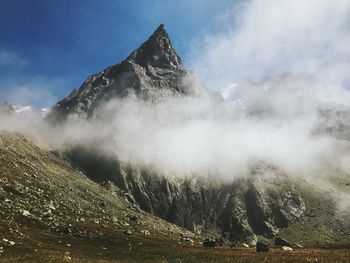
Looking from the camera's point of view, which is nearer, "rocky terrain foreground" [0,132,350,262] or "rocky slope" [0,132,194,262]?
"rocky terrain foreground" [0,132,350,262]

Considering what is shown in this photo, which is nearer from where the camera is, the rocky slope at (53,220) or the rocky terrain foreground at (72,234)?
the rocky terrain foreground at (72,234)

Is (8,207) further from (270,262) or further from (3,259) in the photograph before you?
(270,262)

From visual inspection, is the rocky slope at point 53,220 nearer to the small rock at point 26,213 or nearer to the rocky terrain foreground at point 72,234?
the rocky terrain foreground at point 72,234

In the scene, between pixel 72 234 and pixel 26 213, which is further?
pixel 26 213

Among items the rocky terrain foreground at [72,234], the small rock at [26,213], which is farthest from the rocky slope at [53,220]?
the small rock at [26,213]

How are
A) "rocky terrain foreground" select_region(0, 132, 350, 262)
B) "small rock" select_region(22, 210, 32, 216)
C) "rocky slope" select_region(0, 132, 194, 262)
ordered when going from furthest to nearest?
"small rock" select_region(22, 210, 32, 216) → "rocky slope" select_region(0, 132, 194, 262) → "rocky terrain foreground" select_region(0, 132, 350, 262)

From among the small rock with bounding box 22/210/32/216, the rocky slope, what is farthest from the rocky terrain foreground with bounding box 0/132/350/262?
the small rock with bounding box 22/210/32/216

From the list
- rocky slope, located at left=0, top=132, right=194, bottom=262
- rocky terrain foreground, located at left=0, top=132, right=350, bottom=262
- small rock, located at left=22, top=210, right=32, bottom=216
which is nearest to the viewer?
rocky terrain foreground, located at left=0, top=132, right=350, bottom=262

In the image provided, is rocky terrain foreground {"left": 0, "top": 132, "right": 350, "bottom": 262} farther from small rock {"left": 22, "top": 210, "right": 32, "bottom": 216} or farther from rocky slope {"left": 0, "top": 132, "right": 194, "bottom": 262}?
small rock {"left": 22, "top": 210, "right": 32, "bottom": 216}

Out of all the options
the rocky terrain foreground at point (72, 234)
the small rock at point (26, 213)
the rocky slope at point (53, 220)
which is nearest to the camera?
the rocky terrain foreground at point (72, 234)

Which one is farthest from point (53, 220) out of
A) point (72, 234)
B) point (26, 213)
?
point (72, 234)

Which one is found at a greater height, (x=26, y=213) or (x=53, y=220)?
(x=53, y=220)

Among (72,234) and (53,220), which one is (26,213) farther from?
(72,234)

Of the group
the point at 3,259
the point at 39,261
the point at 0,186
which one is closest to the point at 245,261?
the point at 39,261
